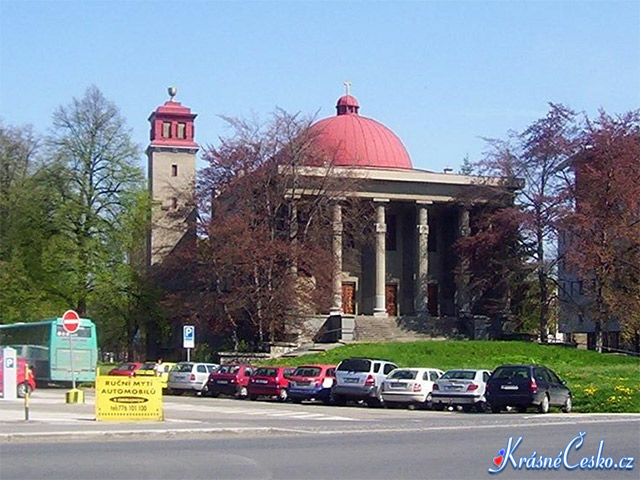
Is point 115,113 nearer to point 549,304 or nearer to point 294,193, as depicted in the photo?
point 294,193

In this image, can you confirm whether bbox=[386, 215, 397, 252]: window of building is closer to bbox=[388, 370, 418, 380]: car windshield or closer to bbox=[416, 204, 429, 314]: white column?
bbox=[416, 204, 429, 314]: white column

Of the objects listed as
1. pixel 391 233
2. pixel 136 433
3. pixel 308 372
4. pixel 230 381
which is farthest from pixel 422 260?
pixel 136 433

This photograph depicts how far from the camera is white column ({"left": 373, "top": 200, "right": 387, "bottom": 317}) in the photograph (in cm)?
6775

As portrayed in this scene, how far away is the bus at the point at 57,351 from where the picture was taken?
172 ft

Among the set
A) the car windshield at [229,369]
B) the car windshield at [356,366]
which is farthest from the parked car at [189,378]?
the car windshield at [356,366]

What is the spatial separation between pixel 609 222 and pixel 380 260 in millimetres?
14650

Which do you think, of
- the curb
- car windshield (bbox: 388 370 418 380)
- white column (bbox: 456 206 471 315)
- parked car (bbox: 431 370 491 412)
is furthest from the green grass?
the curb

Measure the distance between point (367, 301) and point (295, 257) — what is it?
13.6m

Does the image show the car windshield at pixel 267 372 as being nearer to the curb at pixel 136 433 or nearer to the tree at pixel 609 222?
the curb at pixel 136 433

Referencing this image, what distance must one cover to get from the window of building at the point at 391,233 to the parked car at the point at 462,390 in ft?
124

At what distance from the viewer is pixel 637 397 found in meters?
34.3

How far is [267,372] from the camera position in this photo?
4191cm

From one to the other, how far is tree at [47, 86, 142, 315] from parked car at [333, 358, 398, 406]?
92.4 ft

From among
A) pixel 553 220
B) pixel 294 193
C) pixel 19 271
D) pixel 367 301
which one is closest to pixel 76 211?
pixel 19 271
